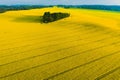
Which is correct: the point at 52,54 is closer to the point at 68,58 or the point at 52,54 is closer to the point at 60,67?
the point at 68,58

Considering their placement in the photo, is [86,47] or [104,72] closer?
[104,72]

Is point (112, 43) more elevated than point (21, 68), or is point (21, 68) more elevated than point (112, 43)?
point (21, 68)

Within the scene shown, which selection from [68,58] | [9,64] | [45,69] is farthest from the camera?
[68,58]

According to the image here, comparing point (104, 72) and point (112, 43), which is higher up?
point (104, 72)

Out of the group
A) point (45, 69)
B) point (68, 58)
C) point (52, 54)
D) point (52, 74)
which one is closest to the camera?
point (52, 74)

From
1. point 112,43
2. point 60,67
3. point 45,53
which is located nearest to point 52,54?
point 45,53

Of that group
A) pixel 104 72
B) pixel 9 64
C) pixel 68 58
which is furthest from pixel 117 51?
pixel 9 64

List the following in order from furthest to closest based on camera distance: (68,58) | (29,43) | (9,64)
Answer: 1. (29,43)
2. (68,58)
3. (9,64)

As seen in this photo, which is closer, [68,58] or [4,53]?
[68,58]

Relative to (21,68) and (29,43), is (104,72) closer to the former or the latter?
(21,68)
